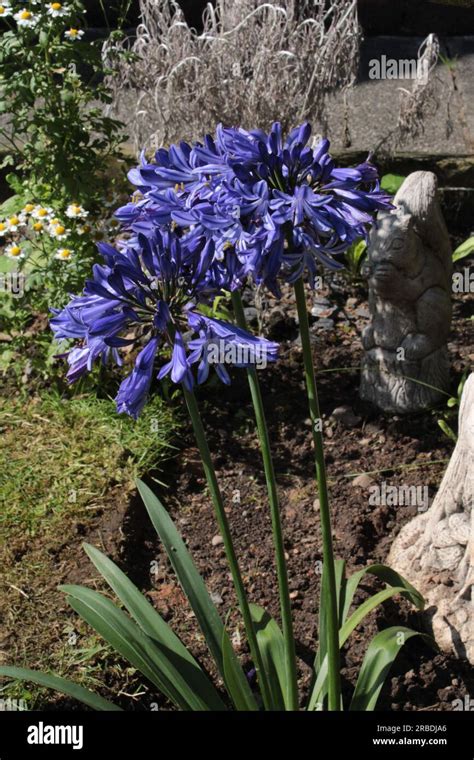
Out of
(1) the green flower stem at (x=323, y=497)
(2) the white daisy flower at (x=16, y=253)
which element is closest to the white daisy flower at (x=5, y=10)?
(2) the white daisy flower at (x=16, y=253)

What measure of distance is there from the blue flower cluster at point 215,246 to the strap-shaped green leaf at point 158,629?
101cm

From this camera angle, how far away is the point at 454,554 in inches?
126

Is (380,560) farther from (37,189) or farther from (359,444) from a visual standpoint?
(37,189)

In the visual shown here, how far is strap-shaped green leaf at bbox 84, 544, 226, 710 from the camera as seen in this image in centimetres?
268

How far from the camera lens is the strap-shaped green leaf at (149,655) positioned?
2639 millimetres

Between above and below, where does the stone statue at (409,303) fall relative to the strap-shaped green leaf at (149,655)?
above

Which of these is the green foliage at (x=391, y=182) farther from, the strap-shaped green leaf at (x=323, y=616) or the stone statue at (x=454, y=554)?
the strap-shaped green leaf at (x=323, y=616)

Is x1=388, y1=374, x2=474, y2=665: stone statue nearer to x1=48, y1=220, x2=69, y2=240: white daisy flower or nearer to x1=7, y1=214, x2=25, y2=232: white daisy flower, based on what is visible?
x1=48, y1=220, x2=69, y2=240: white daisy flower

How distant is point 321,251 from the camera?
6.49 feet

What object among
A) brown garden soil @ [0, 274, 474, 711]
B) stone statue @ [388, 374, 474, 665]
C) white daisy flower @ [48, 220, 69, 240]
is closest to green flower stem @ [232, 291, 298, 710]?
brown garden soil @ [0, 274, 474, 711]

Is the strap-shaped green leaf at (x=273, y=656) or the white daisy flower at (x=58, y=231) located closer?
the strap-shaped green leaf at (x=273, y=656)

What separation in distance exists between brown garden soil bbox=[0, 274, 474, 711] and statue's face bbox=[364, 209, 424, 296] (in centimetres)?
58

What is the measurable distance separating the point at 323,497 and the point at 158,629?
89 centimetres

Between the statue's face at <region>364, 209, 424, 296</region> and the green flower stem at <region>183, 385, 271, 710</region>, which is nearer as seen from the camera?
the green flower stem at <region>183, 385, 271, 710</region>
